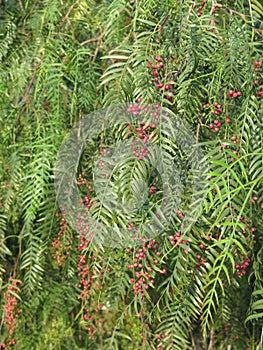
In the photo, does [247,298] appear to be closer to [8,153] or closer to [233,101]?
[8,153]

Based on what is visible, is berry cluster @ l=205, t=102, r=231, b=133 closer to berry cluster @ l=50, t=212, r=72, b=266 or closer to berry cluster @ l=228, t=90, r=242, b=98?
berry cluster @ l=228, t=90, r=242, b=98

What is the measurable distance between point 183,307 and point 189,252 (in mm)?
165

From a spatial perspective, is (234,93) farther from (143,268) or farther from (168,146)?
(143,268)

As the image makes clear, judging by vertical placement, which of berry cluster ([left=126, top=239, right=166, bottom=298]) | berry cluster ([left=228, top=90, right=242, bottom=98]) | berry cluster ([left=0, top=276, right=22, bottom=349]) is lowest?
berry cluster ([left=0, top=276, right=22, bottom=349])

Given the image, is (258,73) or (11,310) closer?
(258,73)

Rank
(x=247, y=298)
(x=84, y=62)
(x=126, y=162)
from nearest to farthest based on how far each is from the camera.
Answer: (x=126, y=162), (x=84, y=62), (x=247, y=298)

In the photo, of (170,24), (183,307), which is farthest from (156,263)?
(170,24)

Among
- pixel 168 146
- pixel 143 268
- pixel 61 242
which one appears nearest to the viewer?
pixel 168 146

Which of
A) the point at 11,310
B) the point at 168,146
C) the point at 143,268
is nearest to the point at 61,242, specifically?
the point at 11,310

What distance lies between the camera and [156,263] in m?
1.27

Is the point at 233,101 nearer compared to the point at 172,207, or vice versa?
the point at 172,207

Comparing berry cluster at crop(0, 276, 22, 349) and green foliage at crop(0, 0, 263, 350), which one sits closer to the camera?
green foliage at crop(0, 0, 263, 350)

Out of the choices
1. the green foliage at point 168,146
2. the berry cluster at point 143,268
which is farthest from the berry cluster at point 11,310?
the berry cluster at point 143,268

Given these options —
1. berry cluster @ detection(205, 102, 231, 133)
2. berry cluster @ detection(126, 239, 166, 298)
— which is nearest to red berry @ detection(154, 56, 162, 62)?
berry cluster @ detection(205, 102, 231, 133)
